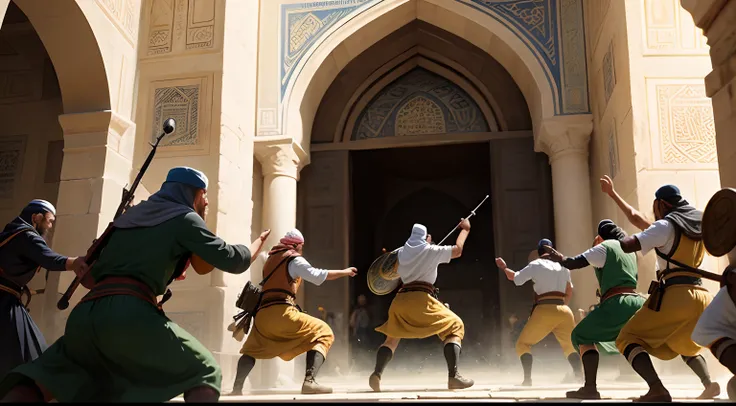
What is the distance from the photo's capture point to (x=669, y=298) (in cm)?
361

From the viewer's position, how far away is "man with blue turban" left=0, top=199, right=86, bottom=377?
3.59 m

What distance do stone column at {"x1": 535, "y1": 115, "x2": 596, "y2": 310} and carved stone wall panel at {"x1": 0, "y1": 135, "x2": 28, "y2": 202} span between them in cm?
656

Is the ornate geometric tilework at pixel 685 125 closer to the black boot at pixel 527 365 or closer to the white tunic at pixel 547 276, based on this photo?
the white tunic at pixel 547 276

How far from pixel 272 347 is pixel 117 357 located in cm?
265

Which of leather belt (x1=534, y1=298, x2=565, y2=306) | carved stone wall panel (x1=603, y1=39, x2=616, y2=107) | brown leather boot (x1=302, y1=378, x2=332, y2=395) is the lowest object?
brown leather boot (x1=302, y1=378, x2=332, y2=395)

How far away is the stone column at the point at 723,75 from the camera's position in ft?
11.2

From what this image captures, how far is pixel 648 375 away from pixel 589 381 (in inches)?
28.2

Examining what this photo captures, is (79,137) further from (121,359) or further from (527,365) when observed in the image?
(527,365)

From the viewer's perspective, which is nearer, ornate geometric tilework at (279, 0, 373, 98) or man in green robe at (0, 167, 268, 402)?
man in green robe at (0, 167, 268, 402)

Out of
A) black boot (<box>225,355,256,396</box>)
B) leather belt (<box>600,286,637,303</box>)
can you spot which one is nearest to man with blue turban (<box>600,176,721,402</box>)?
leather belt (<box>600,286,637,303</box>)

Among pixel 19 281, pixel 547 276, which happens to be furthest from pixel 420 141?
pixel 19 281

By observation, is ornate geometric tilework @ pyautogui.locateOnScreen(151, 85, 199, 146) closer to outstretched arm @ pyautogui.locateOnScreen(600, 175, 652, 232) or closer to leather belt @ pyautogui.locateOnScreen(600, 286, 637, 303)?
leather belt @ pyautogui.locateOnScreen(600, 286, 637, 303)

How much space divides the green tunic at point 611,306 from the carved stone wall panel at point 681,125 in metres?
2.54

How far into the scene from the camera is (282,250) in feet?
17.4
